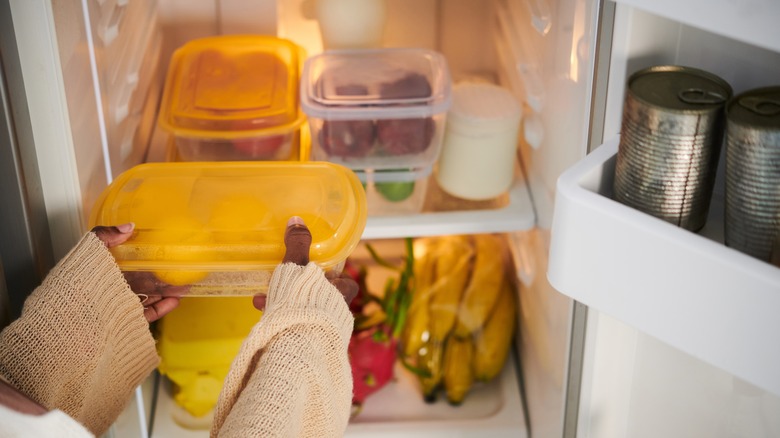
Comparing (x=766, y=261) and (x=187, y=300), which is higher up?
(x=766, y=261)

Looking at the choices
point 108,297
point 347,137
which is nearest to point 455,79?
point 347,137

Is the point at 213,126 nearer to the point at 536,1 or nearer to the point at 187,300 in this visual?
the point at 187,300

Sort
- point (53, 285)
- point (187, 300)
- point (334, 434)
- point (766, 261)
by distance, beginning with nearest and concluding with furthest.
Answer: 1. point (766, 261)
2. point (53, 285)
3. point (334, 434)
4. point (187, 300)

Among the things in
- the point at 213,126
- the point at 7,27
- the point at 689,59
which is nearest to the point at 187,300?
the point at 213,126

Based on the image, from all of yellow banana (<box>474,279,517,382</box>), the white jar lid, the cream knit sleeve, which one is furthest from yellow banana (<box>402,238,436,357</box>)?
the cream knit sleeve

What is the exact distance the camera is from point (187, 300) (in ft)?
4.88

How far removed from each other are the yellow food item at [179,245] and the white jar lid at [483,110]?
0.49 meters

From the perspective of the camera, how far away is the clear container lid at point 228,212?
1.09 m

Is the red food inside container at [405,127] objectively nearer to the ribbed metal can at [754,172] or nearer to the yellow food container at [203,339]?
the yellow food container at [203,339]

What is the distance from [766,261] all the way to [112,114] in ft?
2.97

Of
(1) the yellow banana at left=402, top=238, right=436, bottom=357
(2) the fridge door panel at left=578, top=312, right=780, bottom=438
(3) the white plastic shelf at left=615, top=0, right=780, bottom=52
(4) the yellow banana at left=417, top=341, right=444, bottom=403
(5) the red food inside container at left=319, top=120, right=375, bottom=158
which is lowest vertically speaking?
(4) the yellow banana at left=417, top=341, right=444, bottom=403

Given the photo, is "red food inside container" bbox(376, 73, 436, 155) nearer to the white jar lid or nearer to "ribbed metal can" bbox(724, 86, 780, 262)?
the white jar lid

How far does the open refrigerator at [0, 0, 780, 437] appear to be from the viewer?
2.55 ft

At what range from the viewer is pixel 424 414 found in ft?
5.22
